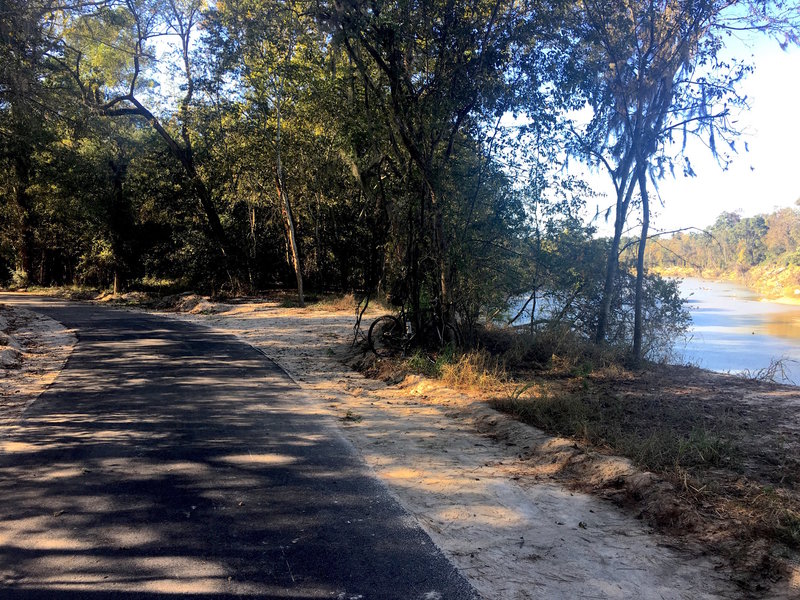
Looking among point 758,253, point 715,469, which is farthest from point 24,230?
point 758,253

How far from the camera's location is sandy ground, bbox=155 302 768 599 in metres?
3.46

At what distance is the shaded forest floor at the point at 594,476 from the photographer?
356 cm

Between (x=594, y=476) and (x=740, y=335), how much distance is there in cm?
2157

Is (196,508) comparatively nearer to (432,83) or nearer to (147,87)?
(432,83)

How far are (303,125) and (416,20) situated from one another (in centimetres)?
1227

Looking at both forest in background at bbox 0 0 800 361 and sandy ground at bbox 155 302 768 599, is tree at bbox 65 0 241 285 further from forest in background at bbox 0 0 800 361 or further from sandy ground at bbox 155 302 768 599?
sandy ground at bbox 155 302 768 599

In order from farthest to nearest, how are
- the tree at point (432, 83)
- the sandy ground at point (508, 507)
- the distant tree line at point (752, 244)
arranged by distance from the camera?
the distant tree line at point (752, 244)
the tree at point (432, 83)
the sandy ground at point (508, 507)

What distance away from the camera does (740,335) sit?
2277 centimetres

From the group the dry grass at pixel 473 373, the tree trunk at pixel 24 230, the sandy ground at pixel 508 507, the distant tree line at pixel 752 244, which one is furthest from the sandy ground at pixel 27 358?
the distant tree line at pixel 752 244

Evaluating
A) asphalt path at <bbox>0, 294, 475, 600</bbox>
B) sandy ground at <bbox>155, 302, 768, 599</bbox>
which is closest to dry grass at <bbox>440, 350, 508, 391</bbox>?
sandy ground at <bbox>155, 302, 768, 599</bbox>

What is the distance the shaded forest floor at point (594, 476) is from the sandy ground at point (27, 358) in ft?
13.6

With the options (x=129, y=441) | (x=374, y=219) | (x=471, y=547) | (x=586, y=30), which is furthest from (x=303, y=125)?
(x=471, y=547)

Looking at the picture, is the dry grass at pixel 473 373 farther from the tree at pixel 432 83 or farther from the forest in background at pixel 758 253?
the forest in background at pixel 758 253

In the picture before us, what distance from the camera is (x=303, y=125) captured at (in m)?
21.2
